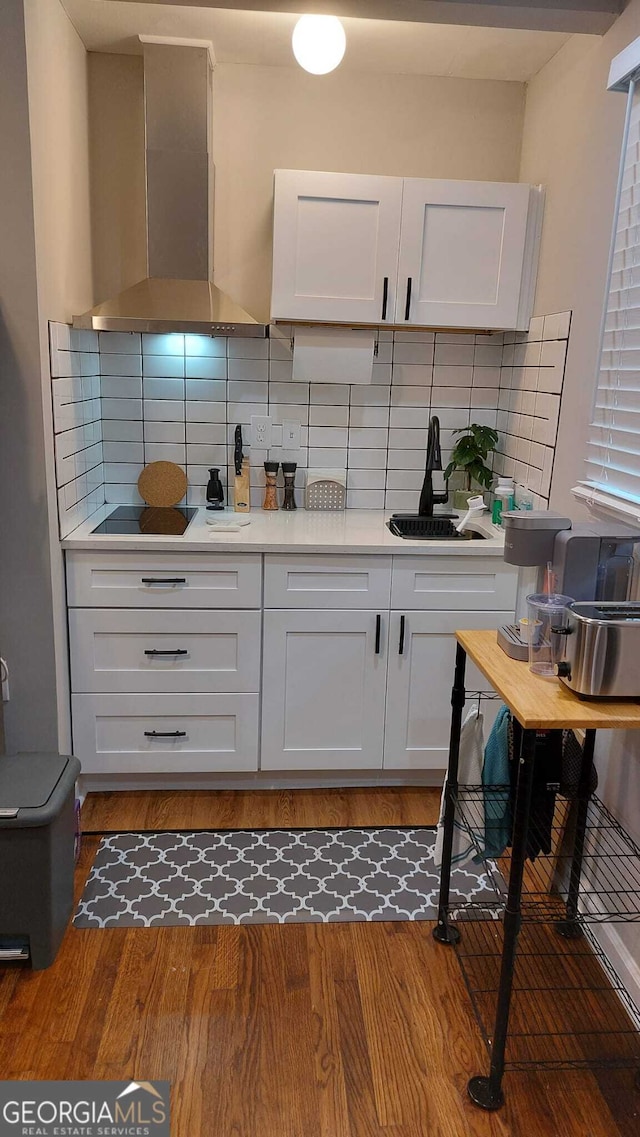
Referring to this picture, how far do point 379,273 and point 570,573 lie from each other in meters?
1.49

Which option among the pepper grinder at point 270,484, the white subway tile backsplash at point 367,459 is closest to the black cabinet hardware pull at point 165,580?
the pepper grinder at point 270,484

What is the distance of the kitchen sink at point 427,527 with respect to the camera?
290 centimetres

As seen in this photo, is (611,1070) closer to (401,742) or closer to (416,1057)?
(416,1057)

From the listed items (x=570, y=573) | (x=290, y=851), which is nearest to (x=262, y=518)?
(x=290, y=851)

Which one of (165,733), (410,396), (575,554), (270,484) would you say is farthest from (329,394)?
(575,554)

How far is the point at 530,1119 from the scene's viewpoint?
1.65 m

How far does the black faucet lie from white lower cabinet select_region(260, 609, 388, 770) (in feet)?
1.91

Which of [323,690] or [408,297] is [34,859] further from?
[408,297]

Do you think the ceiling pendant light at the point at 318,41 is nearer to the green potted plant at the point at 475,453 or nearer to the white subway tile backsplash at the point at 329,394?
the white subway tile backsplash at the point at 329,394

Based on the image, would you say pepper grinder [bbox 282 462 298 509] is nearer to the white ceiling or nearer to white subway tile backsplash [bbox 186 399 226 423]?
white subway tile backsplash [bbox 186 399 226 423]

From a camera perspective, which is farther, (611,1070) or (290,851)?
(290,851)

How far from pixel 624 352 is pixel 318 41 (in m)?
1.31

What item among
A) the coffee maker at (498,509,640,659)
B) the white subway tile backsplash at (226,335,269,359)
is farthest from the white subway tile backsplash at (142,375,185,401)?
the coffee maker at (498,509,640,659)

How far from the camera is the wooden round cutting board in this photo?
122 inches
